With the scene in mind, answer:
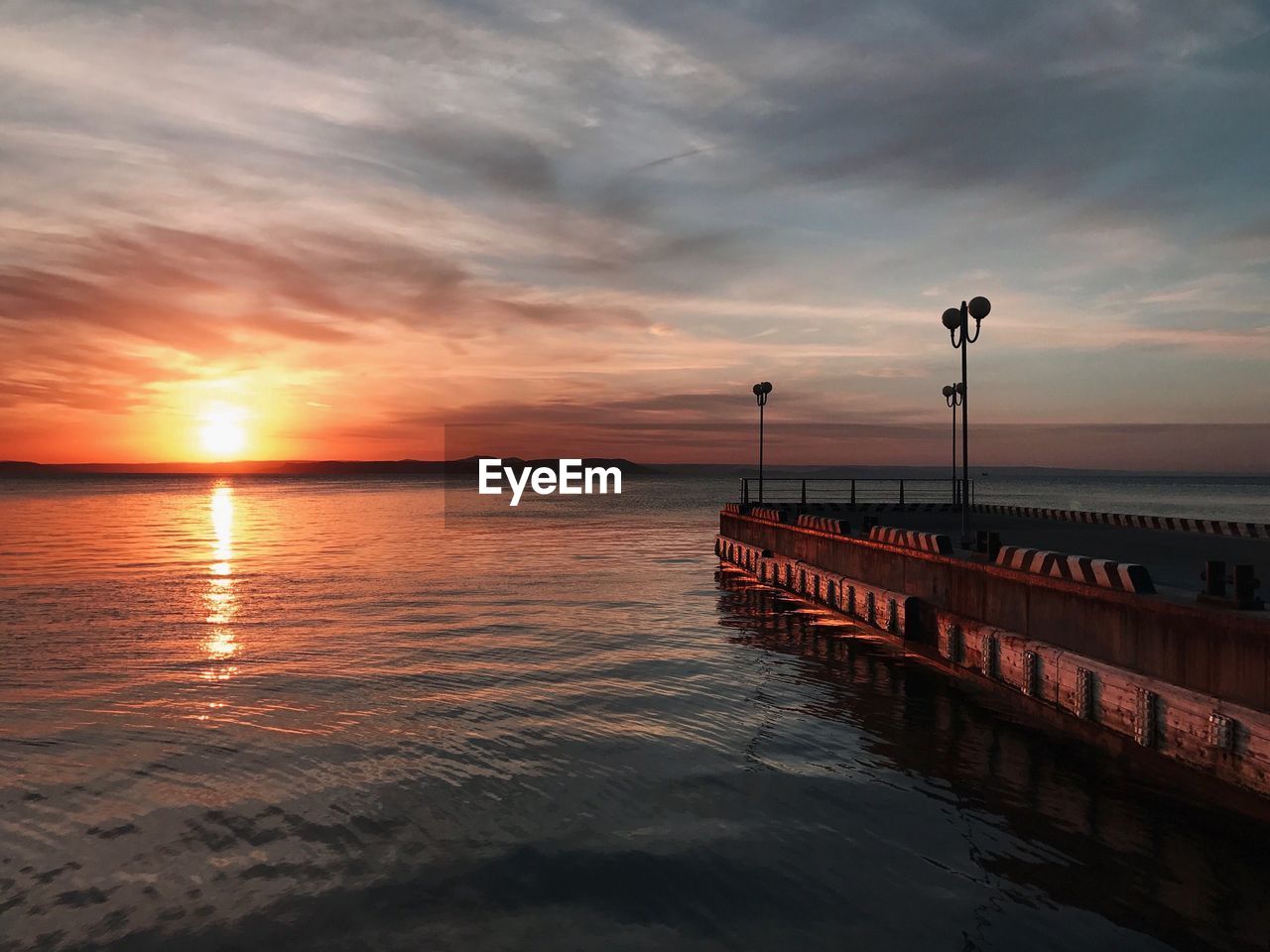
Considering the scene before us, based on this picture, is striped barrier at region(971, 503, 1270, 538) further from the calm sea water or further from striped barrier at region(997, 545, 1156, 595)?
striped barrier at region(997, 545, 1156, 595)

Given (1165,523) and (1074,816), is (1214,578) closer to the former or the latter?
(1074,816)

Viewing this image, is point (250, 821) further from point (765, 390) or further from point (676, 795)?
point (765, 390)

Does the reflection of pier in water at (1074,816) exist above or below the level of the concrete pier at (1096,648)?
below

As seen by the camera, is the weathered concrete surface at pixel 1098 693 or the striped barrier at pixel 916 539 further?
the striped barrier at pixel 916 539

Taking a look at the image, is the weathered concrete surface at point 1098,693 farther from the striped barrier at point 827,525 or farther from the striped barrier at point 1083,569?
the striped barrier at point 827,525

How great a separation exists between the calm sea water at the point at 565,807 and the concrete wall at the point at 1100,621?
140 cm

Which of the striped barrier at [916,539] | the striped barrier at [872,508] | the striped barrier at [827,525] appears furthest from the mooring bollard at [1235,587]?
the striped barrier at [872,508]

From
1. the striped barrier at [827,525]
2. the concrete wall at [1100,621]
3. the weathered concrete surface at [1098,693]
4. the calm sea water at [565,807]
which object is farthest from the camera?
the striped barrier at [827,525]

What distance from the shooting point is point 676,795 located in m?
11.2

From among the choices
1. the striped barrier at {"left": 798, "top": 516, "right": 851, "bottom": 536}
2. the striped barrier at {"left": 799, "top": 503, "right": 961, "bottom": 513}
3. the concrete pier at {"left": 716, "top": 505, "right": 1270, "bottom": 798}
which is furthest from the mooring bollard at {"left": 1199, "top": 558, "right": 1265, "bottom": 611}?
the striped barrier at {"left": 799, "top": 503, "right": 961, "bottom": 513}

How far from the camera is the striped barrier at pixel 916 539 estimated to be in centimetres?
1919

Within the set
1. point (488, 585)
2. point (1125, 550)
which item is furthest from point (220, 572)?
point (1125, 550)

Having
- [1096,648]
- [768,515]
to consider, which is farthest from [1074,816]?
[768,515]

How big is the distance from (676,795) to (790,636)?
502 inches
